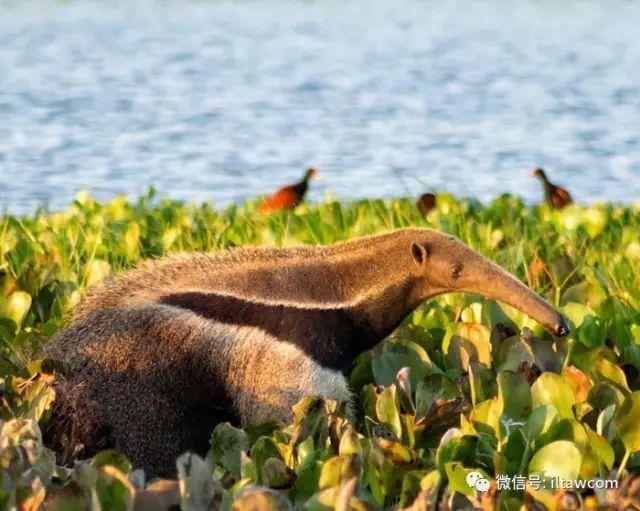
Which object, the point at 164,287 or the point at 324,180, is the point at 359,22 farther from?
the point at 164,287

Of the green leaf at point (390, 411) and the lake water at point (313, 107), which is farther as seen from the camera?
the lake water at point (313, 107)

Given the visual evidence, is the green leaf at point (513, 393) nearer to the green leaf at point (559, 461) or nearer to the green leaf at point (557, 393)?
the green leaf at point (557, 393)

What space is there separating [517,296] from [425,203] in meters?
3.80

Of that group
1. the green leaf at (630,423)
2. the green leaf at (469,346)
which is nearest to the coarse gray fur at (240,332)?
the green leaf at (469,346)

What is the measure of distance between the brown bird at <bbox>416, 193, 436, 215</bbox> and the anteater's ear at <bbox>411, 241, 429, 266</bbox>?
3.65 meters

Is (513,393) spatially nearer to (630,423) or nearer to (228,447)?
(630,423)

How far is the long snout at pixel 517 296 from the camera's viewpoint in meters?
5.84

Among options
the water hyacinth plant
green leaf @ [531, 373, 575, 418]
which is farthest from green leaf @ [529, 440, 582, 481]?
green leaf @ [531, 373, 575, 418]

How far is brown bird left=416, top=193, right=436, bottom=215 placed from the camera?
31.4ft

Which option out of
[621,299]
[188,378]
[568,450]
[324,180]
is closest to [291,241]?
[621,299]

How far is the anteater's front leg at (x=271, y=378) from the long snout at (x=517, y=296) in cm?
73

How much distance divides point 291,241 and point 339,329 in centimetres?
212

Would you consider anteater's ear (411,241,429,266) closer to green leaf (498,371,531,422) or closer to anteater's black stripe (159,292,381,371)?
anteater's black stripe (159,292,381,371)

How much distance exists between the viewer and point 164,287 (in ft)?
19.3
